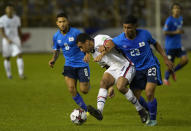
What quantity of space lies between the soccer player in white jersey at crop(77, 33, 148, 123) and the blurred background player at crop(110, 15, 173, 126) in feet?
0.45

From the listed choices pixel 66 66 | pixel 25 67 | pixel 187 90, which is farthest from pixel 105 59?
pixel 25 67

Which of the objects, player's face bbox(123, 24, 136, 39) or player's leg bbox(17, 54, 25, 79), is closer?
player's face bbox(123, 24, 136, 39)

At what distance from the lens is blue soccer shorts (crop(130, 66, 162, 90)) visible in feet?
25.0

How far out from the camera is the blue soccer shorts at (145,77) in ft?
25.0

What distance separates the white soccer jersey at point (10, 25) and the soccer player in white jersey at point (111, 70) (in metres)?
8.63

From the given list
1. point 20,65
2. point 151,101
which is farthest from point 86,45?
point 20,65

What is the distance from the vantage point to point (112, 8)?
1212 inches

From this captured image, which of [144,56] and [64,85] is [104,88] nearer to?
[144,56]

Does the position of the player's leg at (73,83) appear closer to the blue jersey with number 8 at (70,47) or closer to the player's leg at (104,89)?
the blue jersey with number 8 at (70,47)

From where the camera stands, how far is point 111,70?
25.8 feet

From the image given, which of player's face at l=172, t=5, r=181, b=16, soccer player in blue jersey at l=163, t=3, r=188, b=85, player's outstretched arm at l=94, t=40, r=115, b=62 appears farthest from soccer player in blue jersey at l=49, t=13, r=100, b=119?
player's face at l=172, t=5, r=181, b=16

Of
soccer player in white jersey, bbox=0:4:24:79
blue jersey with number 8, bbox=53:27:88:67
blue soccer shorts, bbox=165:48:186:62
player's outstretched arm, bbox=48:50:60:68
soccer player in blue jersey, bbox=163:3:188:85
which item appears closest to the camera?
player's outstretched arm, bbox=48:50:60:68

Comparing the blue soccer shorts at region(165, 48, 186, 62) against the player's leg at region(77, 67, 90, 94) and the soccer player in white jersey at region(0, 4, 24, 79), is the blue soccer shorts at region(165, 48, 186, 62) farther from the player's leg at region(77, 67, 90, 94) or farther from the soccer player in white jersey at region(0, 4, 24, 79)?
the player's leg at region(77, 67, 90, 94)

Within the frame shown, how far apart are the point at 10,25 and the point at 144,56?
360 inches
